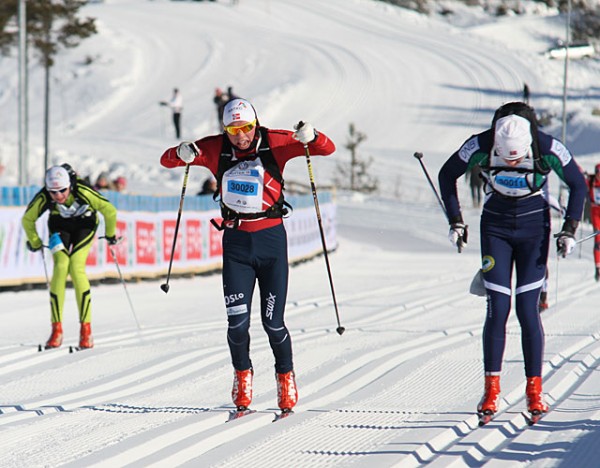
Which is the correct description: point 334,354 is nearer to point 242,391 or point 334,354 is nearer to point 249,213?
point 242,391

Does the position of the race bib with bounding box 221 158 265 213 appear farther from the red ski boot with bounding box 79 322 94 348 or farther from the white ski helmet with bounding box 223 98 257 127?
the red ski boot with bounding box 79 322 94 348

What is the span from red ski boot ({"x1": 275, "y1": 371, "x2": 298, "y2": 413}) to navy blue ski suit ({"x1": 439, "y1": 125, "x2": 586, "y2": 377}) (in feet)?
4.04

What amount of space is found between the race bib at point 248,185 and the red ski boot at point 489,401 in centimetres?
176

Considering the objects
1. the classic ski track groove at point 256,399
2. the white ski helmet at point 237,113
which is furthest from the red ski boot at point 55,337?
the white ski helmet at point 237,113

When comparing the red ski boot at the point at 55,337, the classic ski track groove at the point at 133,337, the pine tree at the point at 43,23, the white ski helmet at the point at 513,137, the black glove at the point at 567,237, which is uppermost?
the pine tree at the point at 43,23

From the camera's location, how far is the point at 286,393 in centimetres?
664

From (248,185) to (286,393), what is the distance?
135 centimetres

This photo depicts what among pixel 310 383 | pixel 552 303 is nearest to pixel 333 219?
pixel 552 303

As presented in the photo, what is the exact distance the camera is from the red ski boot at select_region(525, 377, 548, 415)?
20.5ft

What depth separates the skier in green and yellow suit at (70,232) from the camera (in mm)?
9727

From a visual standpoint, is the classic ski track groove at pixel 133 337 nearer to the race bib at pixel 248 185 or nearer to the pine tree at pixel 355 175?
the race bib at pixel 248 185

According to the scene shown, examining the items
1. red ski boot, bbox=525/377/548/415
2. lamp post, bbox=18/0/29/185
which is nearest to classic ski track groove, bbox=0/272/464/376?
red ski boot, bbox=525/377/548/415

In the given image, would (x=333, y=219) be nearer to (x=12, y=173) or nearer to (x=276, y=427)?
(x=12, y=173)

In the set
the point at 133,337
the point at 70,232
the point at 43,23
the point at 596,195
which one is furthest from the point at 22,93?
the point at 43,23
